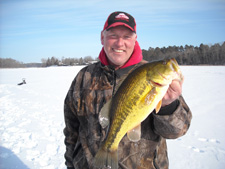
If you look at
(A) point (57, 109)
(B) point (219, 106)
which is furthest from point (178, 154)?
(A) point (57, 109)

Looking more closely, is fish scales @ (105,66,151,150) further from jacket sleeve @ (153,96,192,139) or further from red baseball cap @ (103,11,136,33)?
red baseball cap @ (103,11,136,33)

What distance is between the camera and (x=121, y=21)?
205 cm

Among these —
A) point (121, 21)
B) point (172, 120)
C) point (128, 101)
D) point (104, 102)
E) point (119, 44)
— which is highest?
point (121, 21)

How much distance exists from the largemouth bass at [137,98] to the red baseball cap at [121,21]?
801 mm

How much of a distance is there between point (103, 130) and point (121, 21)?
1.30m

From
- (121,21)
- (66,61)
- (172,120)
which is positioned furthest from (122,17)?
(66,61)

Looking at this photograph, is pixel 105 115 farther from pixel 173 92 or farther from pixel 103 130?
pixel 173 92

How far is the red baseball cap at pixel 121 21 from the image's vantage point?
204 cm

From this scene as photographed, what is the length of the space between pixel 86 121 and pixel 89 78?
543mm

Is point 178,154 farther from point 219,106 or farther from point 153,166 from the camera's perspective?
point 219,106

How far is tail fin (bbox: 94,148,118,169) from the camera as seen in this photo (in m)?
1.57

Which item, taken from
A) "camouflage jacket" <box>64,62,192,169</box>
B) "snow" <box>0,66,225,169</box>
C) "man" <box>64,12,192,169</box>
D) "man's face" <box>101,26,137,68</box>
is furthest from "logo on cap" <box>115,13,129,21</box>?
"snow" <box>0,66,225,169</box>

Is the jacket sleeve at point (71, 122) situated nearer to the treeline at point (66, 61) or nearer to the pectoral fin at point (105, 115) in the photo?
the pectoral fin at point (105, 115)

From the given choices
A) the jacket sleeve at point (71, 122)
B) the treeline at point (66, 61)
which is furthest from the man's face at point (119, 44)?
the treeline at point (66, 61)
